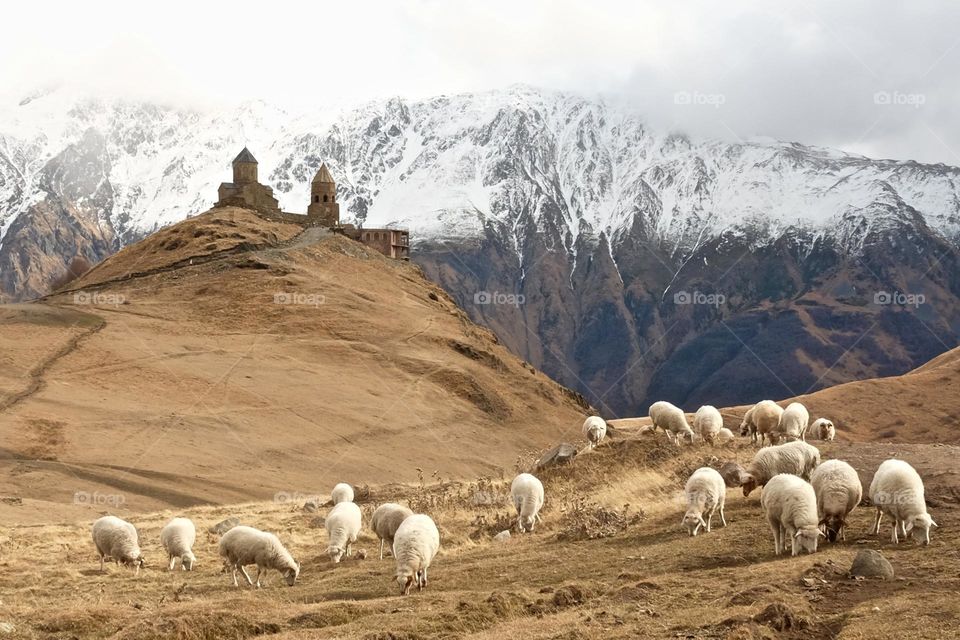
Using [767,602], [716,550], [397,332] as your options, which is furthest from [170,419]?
[767,602]

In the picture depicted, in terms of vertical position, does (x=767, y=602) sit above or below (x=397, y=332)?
below

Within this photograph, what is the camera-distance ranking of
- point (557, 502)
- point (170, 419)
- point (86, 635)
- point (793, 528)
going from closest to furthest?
point (86, 635) < point (793, 528) < point (557, 502) < point (170, 419)

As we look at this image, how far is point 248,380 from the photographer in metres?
73.4

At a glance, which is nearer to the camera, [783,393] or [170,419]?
[170,419]

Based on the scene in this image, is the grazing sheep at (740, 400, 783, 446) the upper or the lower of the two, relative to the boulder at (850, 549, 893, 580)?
upper

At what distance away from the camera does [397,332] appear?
8962cm

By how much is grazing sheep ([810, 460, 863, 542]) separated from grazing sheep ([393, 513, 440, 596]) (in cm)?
724

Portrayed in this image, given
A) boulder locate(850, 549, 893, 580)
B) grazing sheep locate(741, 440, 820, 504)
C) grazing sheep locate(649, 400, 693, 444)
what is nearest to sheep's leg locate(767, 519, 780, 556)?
boulder locate(850, 549, 893, 580)

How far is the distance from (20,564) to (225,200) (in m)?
86.4

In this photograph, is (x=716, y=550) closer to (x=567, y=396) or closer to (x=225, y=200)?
(x=567, y=396)

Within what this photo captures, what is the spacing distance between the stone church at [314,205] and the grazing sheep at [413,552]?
85.5m

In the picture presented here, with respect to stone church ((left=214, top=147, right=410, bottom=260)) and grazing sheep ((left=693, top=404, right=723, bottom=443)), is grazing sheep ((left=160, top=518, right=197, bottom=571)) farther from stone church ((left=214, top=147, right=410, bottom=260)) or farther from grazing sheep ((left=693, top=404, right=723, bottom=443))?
stone church ((left=214, top=147, right=410, bottom=260))

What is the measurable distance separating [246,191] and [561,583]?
94.8 meters

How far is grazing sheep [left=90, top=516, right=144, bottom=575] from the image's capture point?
27.5 m
